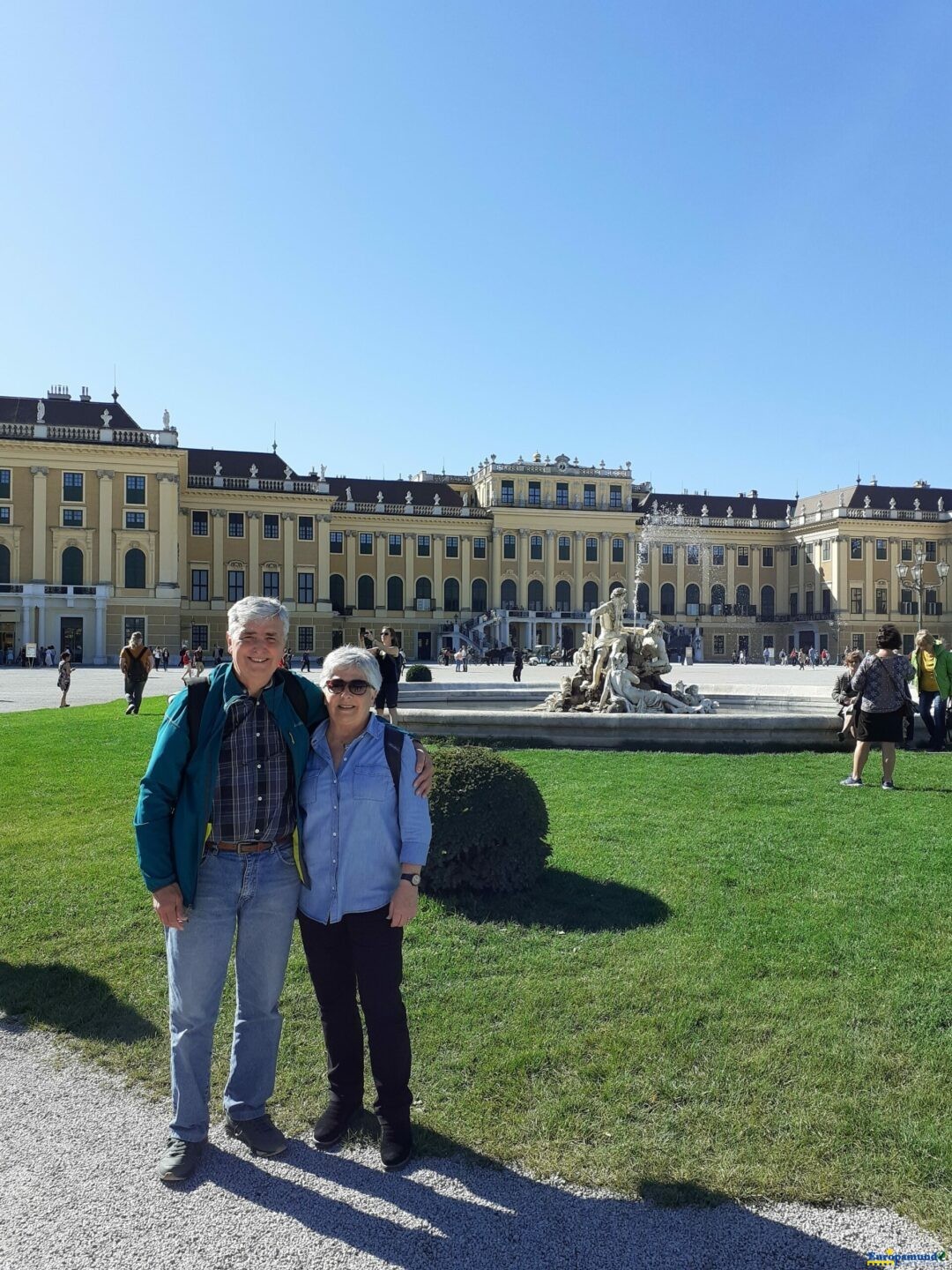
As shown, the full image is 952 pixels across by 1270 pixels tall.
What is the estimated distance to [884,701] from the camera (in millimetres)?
8562

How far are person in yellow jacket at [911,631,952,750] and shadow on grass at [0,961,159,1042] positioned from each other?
901 cm

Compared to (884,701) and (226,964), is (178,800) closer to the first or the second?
(226,964)

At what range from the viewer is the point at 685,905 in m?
5.40

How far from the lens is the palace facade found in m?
50.2

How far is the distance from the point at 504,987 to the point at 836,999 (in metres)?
1.46

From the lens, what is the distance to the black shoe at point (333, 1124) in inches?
128

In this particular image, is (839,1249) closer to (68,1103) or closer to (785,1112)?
(785,1112)

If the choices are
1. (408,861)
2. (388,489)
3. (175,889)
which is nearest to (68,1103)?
(175,889)

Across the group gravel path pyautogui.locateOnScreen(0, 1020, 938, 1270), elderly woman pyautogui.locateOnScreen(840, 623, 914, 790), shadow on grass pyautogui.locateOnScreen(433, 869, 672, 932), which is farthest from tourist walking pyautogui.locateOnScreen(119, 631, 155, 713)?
gravel path pyautogui.locateOnScreen(0, 1020, 938, 1270)

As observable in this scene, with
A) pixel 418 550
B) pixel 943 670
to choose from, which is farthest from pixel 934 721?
pixel 418 550

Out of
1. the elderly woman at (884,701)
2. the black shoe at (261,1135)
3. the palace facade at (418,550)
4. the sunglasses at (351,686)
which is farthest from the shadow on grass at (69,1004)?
the palace facade at (418,550)

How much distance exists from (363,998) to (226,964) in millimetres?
488

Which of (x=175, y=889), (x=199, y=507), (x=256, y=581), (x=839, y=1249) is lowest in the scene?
(x=839, y=1249)

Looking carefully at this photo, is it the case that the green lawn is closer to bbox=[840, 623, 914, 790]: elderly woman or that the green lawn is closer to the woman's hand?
the woman's hand
